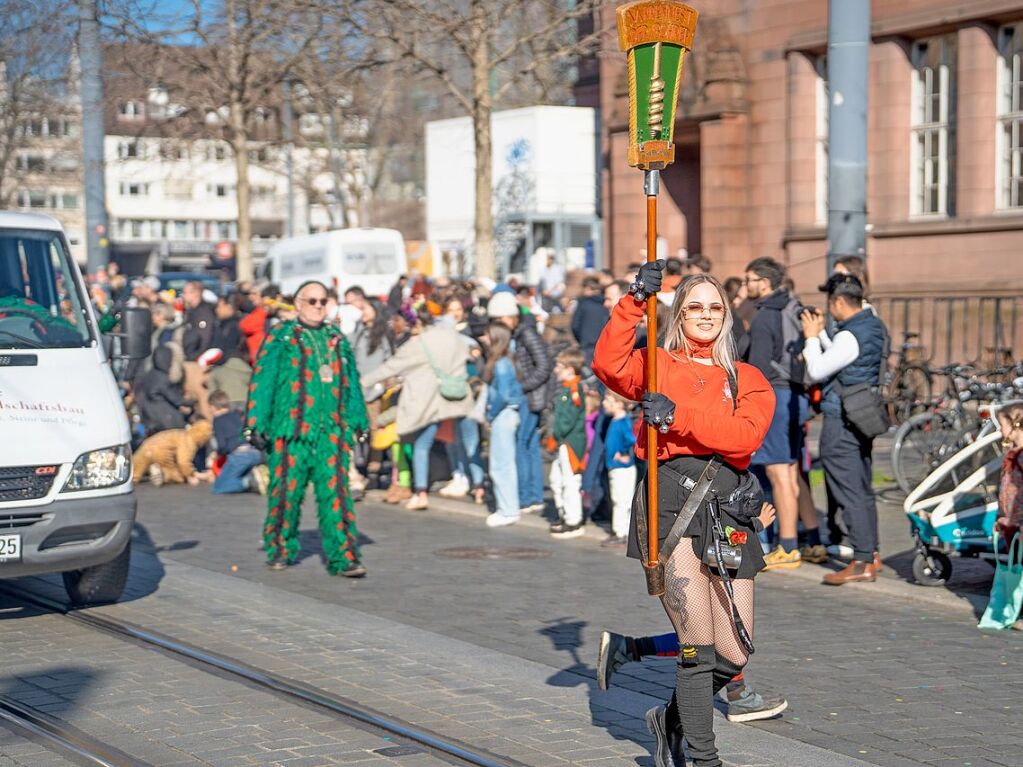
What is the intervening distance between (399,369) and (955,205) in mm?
9576

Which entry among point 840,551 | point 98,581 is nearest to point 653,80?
point 98,581

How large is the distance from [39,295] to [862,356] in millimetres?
4926

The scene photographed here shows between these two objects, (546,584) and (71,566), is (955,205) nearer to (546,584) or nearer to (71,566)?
(546,584)

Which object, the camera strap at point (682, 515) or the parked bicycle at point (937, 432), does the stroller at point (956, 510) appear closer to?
the parked bicycle at point (937, 432)

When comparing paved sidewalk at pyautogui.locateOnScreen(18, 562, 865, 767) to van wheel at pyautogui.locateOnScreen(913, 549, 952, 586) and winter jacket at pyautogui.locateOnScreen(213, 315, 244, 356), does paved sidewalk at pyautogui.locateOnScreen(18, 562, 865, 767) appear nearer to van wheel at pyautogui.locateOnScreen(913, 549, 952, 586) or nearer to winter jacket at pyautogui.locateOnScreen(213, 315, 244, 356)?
van wheel at pyautogui.locateOnScreen(913, 549, 952, 586)

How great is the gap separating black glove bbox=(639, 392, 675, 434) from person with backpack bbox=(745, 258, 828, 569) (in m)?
5.16

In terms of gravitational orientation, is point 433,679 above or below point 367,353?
below

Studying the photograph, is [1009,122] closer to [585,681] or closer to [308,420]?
[308,420]

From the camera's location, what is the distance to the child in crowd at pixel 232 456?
50.9 ft

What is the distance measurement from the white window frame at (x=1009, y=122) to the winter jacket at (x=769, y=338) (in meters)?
10.5

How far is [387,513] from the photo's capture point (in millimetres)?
14180

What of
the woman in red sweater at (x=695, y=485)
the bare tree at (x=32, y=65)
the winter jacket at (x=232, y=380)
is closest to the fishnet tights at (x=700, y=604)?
the woman in red sweater at (x=695, y=485)

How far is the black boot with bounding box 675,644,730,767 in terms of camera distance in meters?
5.65

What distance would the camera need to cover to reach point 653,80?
5758 millimetres
